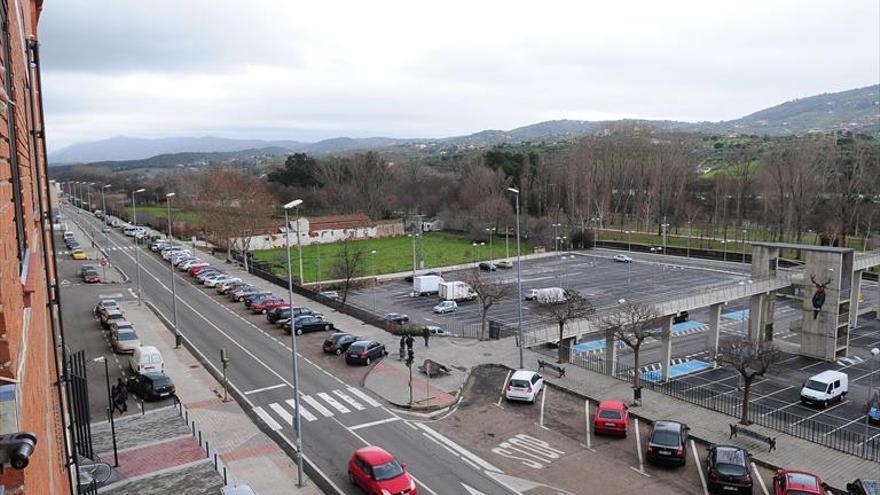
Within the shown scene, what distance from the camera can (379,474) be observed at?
17094mm

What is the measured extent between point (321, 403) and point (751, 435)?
1591 centimetres

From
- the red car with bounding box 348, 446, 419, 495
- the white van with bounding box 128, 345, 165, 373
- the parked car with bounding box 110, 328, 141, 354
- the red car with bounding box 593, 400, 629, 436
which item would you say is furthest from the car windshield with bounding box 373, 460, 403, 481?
the parked car with bounding box 110, 328, 141, 354

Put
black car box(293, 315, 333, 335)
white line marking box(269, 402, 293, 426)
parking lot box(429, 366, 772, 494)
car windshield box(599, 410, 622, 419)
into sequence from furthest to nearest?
1. black car box(293, 315, 333, 335)
2. white line marking box(269, 402, 293, 426)
3. car windshield box(599, 410, 622, 419)
4. parking lot box(429, 366, 772, 494)

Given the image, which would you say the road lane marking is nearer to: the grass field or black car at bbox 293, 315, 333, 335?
black car at bbox 293, 315, 333, 335

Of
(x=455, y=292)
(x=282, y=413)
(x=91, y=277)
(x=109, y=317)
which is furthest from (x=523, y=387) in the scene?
(x=91, y=277)

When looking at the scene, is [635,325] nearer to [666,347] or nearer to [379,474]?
[666,347]

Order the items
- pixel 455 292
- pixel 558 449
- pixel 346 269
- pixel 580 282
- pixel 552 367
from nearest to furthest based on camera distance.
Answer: pixel 558 449 → pixel 552 367 → pixel 346 269 → pixel 455 292 → pixel 580 282

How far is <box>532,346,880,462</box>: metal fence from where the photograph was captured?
861 inches

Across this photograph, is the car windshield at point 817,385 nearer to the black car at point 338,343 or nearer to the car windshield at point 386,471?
the car windshield at point 386,471

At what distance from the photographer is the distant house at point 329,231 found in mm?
75938

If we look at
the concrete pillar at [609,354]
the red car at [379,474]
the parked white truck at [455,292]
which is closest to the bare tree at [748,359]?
the concrete pillar at [609,354]

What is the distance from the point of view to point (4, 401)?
323cm

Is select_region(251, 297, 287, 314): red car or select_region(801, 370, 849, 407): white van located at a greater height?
select_region(251, 297, 287, 314): red car

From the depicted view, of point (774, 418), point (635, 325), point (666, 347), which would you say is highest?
point (635, 325)
